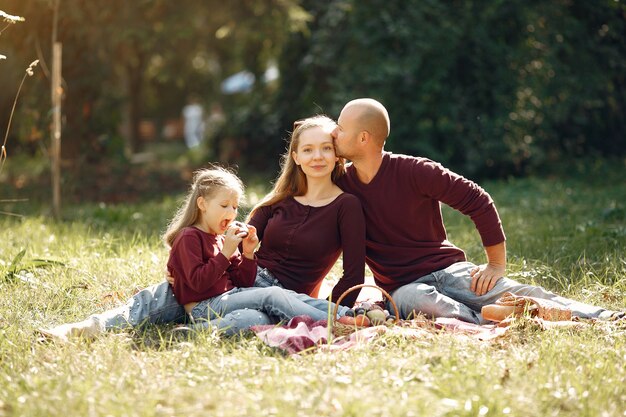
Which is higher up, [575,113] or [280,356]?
[575,113]

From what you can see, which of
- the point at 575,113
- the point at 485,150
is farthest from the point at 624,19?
the point at 485,150

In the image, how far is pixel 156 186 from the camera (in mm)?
11742

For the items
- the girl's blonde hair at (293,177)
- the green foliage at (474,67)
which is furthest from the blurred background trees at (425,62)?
the girl's blonde hair at (293,177)

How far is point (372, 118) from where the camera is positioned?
444cm

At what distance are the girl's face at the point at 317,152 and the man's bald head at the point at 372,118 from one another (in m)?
0.21

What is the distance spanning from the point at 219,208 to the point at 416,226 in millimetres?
1146

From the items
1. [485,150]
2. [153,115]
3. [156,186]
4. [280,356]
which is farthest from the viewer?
[153,115]

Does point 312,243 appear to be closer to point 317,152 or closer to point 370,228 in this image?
point 370,228

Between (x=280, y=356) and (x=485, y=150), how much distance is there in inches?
317

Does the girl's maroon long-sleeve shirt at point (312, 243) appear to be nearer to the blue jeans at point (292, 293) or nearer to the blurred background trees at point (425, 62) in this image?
the blue jeans at point (292, 293)

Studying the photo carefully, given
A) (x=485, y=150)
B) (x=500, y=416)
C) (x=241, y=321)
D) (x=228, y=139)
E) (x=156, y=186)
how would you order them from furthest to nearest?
(x=228, y=139), (x=156, y=186), (x=485, y=150), (x=241, y=321), (x=500, y=416)

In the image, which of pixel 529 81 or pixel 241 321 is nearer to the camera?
pixel 241 321

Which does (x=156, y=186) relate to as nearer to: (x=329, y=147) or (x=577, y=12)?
(x=577, y=12)

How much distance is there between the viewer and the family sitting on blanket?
437 cm
